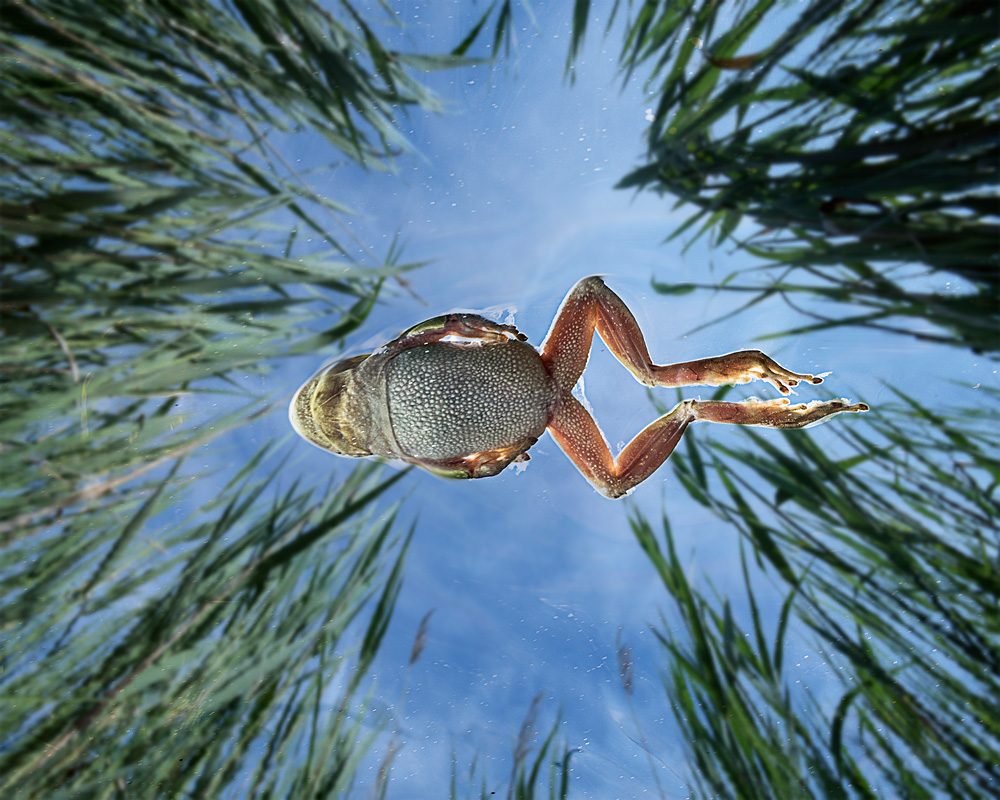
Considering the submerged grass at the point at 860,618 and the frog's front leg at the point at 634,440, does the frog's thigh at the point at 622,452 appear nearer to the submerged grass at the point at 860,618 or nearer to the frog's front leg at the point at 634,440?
the frog's front leg at the point at 634,440

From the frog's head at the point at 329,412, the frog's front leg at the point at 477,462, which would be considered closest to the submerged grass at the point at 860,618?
the frog's front leg at the point at 477,462

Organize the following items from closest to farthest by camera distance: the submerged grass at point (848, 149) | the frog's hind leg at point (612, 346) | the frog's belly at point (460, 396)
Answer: the submerged grass at point (848, 149) → the frog's belly at point (460, 396) → the frog's hind leg at point (612, 346)

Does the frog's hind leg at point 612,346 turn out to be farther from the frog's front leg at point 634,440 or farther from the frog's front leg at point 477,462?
the frog's front leg at point 477,462

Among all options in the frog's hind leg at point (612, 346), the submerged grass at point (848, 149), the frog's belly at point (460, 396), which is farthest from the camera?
the frog's hind leg at point (612, 346)

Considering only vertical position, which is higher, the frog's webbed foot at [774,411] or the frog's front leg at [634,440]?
the frog's webbed foot at [774,411]

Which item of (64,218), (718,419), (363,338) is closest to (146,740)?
(363,338)

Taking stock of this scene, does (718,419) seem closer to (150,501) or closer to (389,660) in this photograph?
(389,660)

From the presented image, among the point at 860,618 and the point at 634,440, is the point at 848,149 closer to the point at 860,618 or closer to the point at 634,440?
the point at 634,440

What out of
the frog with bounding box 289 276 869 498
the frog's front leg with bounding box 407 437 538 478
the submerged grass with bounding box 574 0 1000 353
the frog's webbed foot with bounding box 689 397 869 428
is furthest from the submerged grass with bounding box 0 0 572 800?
the frog's webbed foot with bounding box 689 397 869 428

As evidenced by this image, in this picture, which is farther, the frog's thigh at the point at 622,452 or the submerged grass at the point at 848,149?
the frog's thigh at the point at 622,452
